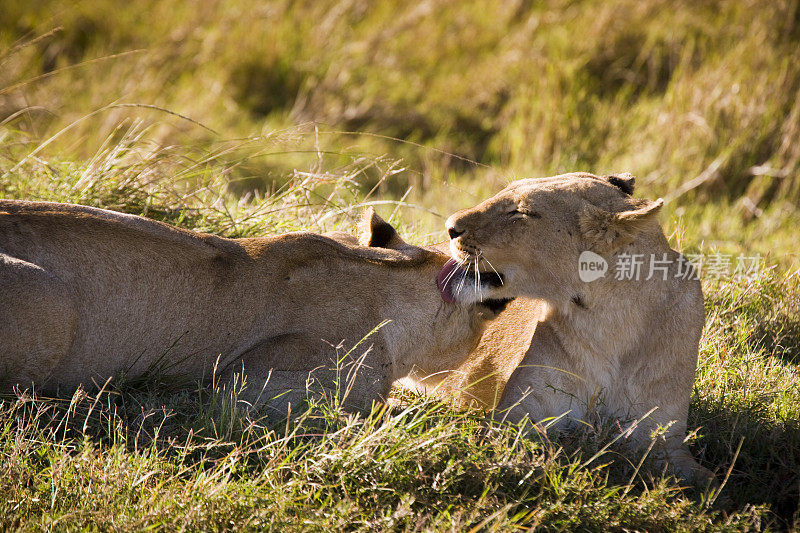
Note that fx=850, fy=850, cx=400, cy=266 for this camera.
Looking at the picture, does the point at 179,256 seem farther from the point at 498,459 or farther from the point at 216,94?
the point at 216,94

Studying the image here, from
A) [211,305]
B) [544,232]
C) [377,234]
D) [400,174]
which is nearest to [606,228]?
[544,232]

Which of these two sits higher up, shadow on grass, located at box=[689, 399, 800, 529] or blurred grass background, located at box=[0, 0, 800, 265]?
blurred grass background, located at box=[0, 0, 800, 265]

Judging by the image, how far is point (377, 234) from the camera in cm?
441

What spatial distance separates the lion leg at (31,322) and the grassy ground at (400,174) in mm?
183

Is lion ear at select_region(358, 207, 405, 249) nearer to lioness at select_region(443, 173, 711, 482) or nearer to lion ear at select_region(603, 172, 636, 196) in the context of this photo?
lioness at select_region(443, 173, 711, 482)

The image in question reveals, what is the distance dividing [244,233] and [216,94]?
5672 millimetres

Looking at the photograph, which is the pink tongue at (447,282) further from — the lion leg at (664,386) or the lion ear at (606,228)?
the lion leg at (664,386)

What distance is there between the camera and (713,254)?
623 centimetres

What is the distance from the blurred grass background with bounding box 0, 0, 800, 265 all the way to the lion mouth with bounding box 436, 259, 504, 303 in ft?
5.81

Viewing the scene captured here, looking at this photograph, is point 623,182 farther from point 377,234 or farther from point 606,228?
point 377,234

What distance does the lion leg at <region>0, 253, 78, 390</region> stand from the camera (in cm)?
331

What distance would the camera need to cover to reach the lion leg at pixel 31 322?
3307 mm

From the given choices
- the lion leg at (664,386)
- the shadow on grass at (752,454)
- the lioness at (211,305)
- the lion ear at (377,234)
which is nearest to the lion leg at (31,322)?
the lioness at (211,305)

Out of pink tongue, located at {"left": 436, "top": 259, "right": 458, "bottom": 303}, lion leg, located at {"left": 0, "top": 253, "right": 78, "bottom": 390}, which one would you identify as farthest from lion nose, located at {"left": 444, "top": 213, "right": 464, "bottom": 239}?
lion leg, located at {"left": 0, "top": 253, "right": 78, "bottom": 390}
